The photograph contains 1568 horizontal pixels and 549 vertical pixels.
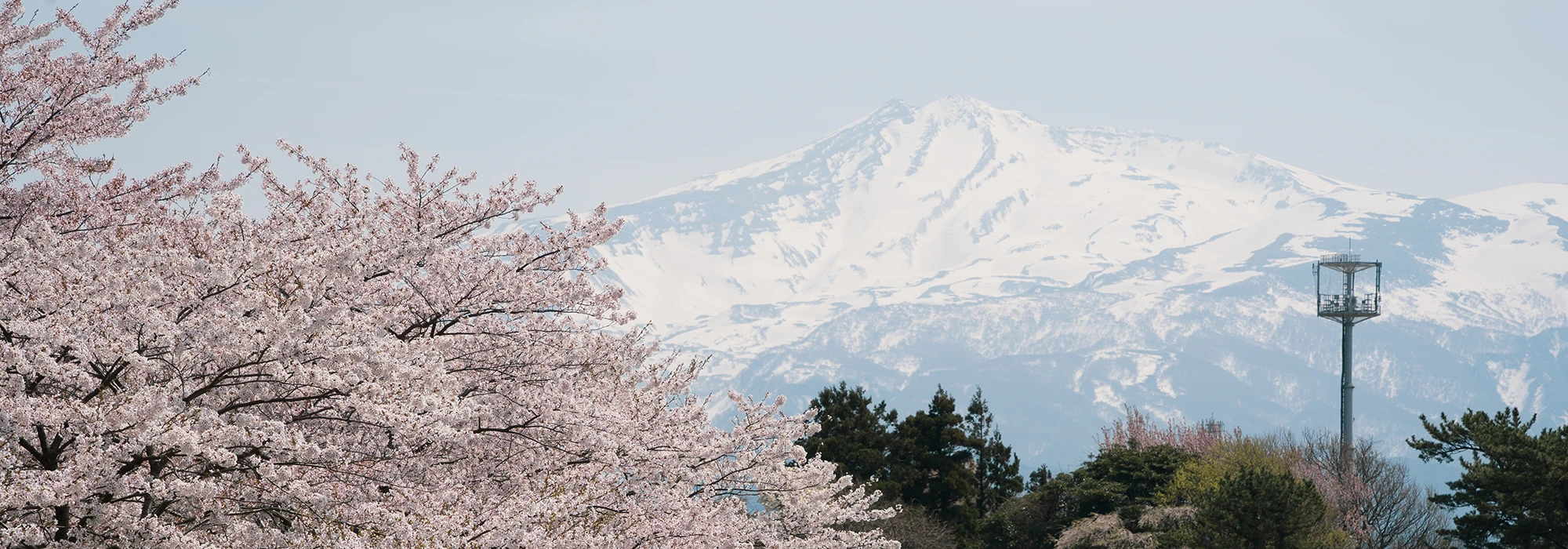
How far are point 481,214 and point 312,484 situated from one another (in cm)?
440

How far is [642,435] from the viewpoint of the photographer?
1272cm

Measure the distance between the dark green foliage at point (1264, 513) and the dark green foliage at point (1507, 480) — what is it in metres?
5.04

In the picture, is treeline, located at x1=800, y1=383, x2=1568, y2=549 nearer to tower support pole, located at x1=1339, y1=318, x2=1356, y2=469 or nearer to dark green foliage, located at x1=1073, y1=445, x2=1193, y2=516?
→ dark green foliage, located at x1=1073, y1=445, x2=1193, y2=516

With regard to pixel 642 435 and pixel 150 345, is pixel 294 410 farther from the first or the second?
pixel 642 435

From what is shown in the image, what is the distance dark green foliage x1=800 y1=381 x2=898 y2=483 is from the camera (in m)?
51.1

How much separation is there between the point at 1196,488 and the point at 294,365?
3541 centimetres

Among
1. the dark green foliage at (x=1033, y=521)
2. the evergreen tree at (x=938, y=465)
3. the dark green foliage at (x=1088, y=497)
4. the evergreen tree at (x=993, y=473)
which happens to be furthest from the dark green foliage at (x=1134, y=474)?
the evergreen tree at (x=993, y=473)

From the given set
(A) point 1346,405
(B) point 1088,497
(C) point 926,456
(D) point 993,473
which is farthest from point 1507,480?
(A) point 1346,405

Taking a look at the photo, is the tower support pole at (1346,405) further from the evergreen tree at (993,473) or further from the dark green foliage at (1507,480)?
the dark green foliage at (1507,480)

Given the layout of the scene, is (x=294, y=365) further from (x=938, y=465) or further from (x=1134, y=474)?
(x=938, y=465)

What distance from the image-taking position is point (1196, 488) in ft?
133

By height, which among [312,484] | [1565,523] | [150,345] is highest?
[150,345]

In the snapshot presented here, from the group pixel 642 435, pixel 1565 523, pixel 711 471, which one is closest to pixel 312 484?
pixel 642 435

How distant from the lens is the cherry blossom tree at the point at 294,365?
331 inches
